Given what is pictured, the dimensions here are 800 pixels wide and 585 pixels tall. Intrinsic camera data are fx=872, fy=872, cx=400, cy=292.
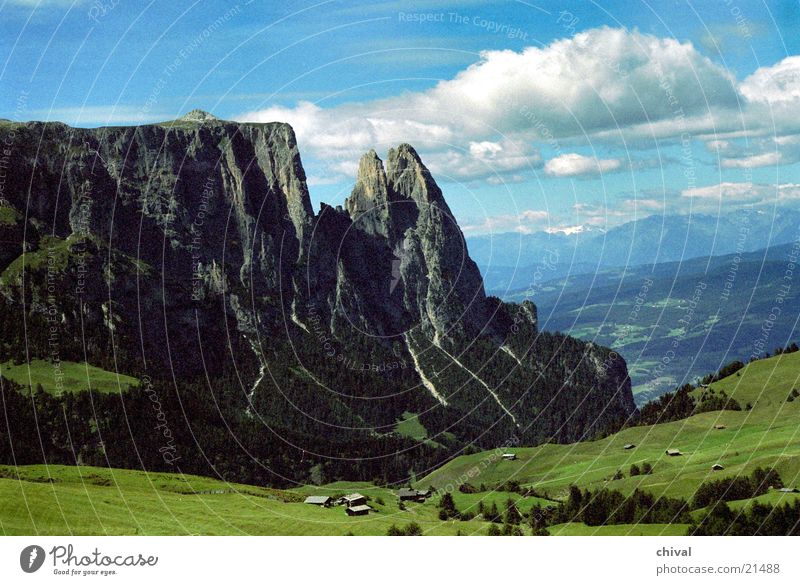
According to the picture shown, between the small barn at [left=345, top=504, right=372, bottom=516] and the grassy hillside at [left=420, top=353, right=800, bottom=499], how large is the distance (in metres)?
36.9

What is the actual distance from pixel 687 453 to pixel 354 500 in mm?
66631

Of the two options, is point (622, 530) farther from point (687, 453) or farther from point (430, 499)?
point (687, 453)

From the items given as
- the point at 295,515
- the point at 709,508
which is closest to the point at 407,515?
the point at 295,515

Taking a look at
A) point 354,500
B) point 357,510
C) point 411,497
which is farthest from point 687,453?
point 357,510

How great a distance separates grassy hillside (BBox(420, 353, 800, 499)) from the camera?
112938mm

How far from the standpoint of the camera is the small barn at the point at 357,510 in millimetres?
91562

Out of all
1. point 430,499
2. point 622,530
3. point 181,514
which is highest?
point 181,514

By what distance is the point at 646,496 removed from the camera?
102 meters

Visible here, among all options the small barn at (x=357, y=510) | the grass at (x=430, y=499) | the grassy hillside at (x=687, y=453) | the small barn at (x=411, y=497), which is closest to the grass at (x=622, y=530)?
the grass at (x=430, y=499)

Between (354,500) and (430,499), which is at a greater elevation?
(354,500)

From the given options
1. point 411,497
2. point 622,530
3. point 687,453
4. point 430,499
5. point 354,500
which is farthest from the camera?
point 687,453

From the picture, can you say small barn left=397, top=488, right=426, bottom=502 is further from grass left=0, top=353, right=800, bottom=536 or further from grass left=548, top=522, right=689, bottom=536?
grass left=548, top=522, right=689, bottom=536

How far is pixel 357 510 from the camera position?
92.6 meters
